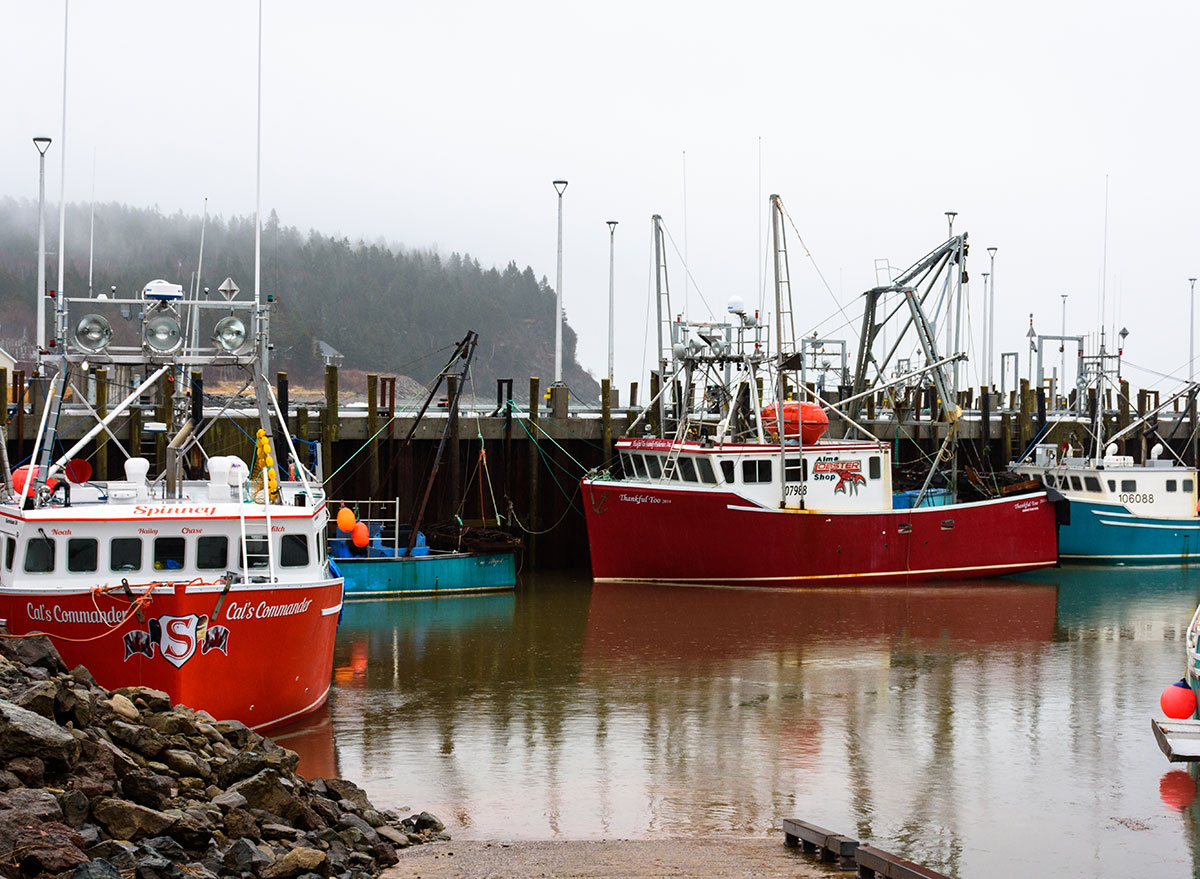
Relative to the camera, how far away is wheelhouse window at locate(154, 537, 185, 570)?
43.1 feet

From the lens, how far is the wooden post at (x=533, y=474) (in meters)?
27.3

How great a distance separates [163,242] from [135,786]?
92.4 metres

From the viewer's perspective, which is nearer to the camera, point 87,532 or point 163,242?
point 87,532

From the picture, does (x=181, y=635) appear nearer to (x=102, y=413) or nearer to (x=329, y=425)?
(x=329, y=425)

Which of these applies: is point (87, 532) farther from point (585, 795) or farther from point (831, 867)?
point (831, 867)

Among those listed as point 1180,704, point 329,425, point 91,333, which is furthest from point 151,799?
point 329,425

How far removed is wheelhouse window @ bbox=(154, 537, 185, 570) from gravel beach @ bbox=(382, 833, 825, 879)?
4587mm

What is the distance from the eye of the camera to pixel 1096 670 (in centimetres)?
1811

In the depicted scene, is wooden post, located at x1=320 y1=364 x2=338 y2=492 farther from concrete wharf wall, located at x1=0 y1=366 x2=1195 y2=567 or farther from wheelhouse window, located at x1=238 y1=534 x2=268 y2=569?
wheelhouse window, located at x1=238 y1=534 x2=268 y2=569

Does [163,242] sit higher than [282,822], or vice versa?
[163,242]

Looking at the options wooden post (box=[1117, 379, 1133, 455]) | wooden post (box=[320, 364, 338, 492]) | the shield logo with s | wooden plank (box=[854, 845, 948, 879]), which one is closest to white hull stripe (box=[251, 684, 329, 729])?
the shield logo with s

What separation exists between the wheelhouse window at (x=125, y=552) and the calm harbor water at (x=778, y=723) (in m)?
2.32

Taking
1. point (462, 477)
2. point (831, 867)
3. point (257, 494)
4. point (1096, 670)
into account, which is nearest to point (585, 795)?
point (831, 867)

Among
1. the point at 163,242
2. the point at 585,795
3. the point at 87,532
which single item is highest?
the point at 163,242
